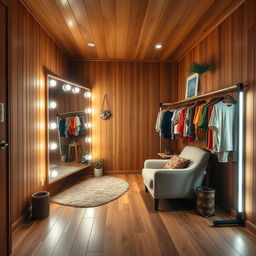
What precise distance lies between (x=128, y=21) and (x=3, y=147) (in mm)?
2361

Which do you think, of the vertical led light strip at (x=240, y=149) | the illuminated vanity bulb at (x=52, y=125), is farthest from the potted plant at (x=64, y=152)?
the vertical led light strip at (x=240, y=149)

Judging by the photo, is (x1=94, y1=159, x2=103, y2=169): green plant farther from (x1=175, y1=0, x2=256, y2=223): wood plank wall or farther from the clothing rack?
the clothing rack

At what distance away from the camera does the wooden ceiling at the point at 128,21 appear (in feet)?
7.92

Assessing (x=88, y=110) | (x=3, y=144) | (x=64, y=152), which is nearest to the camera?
(x=3, y=144)

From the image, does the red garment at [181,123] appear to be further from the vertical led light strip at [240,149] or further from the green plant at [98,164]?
the green plant at [98,164]

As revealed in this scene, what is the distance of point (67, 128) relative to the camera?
12.2ft

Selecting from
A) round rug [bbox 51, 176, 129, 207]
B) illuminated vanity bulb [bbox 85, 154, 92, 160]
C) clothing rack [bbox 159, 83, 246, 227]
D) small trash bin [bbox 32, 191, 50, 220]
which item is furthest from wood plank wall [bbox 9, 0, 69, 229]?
clothing rack [bbox 159, 83, 246, 227]

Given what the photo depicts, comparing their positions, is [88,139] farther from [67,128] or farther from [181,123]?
[181,123]

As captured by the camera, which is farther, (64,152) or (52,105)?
(64,152)

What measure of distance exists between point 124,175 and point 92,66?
105 inches

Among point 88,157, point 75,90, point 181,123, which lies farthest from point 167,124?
point 75,90

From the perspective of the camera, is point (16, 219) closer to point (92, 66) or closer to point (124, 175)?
point (124, 175)

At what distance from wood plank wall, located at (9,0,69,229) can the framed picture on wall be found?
2601 millimetres

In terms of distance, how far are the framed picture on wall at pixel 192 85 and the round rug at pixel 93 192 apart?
2167 millimetres
